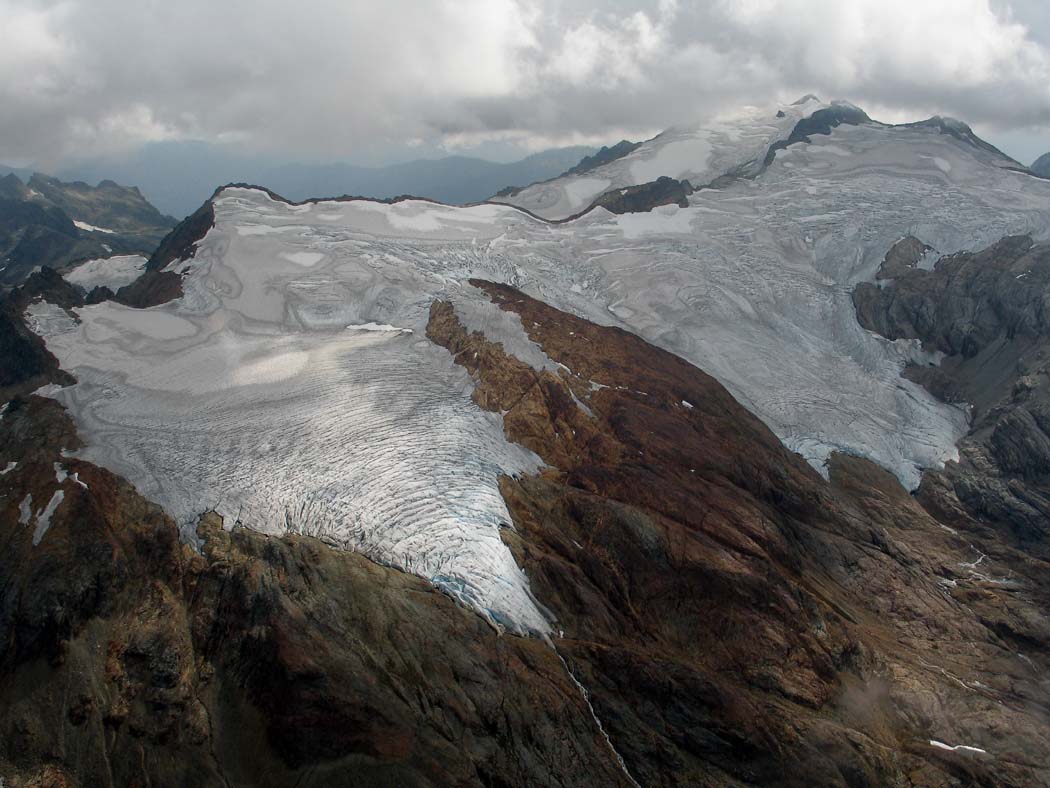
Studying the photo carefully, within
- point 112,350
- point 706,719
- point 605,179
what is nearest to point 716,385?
point 706,719

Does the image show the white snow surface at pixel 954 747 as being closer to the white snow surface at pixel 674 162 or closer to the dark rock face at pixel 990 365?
the dark rock face at pixel 990 365

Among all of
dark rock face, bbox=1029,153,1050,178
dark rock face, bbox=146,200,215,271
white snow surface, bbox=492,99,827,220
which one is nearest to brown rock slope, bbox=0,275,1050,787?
dark rock face, bbox=146,200,215,271

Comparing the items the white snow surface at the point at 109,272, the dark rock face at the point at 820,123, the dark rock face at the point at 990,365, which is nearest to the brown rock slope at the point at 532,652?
the dark rock face at the point at 990,365

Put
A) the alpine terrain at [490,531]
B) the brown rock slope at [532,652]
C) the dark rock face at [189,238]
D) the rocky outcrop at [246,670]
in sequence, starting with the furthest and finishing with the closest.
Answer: the dark rock face at [189,238]
the alpine terrain at [490,531]
the brown rock slope at [532,652]
the rocky outcrop at [246,670]

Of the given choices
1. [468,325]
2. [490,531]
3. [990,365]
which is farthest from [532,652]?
[990,365]

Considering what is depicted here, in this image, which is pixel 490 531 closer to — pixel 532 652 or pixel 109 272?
pixel 532 652

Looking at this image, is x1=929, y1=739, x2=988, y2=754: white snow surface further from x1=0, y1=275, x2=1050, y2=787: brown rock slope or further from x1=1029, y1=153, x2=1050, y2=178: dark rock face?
x1=1029, y1=153, x2=1050, y2=178: dark rock face
